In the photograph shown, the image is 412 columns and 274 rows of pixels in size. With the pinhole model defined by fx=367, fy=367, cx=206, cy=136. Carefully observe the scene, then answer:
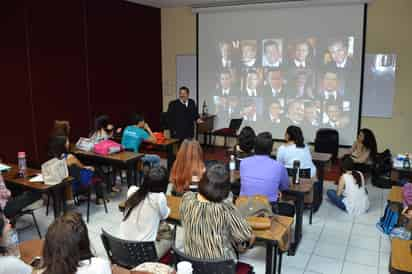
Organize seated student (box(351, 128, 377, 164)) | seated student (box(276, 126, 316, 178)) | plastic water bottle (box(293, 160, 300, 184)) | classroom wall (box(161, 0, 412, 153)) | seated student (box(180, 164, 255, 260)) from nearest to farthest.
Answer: seated student (box(180, 164, 255, 260))
plastic water bottle (box(293, 160, 300, 184))
seated student (box(276, 126, 316, 178))
seated student (box(351, 128, 377, 164))
classroom wall (box(161, 0, 412, 153))

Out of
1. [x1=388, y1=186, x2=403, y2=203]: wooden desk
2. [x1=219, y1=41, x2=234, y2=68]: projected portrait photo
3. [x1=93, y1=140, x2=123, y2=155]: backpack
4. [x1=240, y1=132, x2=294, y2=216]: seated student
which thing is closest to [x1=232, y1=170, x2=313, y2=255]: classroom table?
[x1=240, y1=132, x2=294, y2=216]: seated student

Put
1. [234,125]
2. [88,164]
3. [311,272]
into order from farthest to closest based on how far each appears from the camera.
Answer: [234,125]
[88,164]
[311,272]

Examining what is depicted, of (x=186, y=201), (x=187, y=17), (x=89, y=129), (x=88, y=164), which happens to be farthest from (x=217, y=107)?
(x=186, y=201)

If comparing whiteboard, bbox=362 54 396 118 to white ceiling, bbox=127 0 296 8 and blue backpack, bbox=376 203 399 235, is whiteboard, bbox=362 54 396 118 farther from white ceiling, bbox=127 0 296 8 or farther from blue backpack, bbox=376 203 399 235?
blue backpack, bbox=376 203 399 235

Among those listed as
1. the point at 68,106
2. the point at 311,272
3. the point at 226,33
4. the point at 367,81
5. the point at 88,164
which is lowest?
the point at 311,272

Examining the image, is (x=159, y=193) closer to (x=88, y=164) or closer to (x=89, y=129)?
(x=88, y=164)

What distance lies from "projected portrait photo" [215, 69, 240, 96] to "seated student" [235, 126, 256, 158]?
3.98m

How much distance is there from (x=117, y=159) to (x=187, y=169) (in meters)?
1.73

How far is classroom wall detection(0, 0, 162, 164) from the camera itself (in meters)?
5.78

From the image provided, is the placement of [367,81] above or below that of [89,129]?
above

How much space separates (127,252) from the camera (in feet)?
8.01

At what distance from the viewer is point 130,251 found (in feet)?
7.97

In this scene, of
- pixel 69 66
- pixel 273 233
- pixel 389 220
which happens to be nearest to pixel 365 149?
pixel 389 220

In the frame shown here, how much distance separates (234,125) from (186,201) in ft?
19.6
